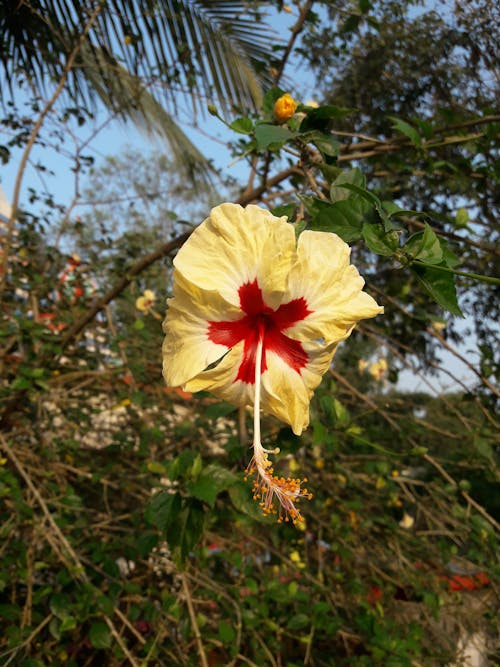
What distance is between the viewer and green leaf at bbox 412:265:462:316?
704mm

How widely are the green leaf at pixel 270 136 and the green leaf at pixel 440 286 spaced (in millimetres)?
332

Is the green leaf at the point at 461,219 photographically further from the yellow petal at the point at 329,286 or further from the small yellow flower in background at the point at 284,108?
the yellow petal at the point at 329,286

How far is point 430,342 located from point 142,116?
2807 millimetres

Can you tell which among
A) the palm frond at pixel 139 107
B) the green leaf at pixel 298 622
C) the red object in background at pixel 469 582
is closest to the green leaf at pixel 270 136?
the green leaf at pixel 298 622

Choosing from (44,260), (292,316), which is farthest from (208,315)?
(44,260)

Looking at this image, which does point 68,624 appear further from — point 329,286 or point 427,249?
point 427,249

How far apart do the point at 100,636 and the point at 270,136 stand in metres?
1.32

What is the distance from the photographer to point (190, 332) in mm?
739

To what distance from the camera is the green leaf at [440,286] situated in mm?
704

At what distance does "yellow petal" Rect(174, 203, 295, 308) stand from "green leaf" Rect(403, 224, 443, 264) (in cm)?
18

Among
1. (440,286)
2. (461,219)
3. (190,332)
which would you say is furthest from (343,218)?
(461,219)

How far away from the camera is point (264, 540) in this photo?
6.97ft

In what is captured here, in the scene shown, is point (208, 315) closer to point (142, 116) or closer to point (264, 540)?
point (264, 540)

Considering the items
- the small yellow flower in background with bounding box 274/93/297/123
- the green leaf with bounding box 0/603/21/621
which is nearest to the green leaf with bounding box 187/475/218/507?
the small yellow flower in background with bounding box 274/93/297/123
